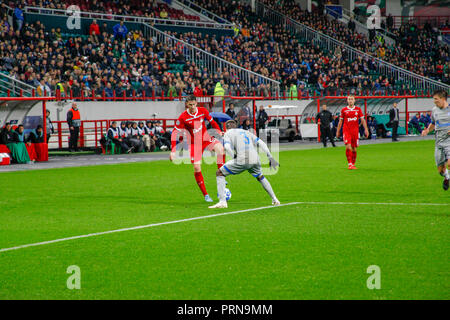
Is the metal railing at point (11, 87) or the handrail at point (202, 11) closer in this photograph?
the metal railing at point (11, 87)

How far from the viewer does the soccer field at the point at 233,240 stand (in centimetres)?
702

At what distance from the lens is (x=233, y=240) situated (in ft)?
31.8

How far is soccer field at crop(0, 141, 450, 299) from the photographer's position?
7.02m

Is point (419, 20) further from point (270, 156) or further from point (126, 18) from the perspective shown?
point (270, 156)

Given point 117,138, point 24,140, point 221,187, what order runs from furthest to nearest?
point 117,138 < point 24,140 < point 221,187

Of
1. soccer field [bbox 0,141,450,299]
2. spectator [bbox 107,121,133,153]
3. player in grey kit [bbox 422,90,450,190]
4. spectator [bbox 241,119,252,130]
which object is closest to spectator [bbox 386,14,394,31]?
spectator [bbox 241,119,252,130]

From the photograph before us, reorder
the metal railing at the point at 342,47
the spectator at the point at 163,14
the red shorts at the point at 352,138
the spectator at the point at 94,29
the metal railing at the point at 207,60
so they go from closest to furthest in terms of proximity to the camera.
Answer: the red shorts at the point at 352,138
the spectator at the point at 94,29
the metal railing at the point at 207,60
the spectator at the point at 163,14
the metal railing at the point at 342,47

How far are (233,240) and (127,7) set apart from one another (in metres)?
39.7

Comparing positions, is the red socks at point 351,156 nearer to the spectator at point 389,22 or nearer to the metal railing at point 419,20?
the spectator at point 389,22

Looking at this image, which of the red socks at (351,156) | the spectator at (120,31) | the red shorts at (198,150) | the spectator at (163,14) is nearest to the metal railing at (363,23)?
the spectator at (163,14)

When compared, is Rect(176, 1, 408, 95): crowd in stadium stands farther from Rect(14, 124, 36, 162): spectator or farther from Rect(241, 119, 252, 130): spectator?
Rect(14, 124, 36, 162): spectator

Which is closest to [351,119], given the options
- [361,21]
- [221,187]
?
[221,187]

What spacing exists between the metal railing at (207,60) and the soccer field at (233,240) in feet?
90.2
